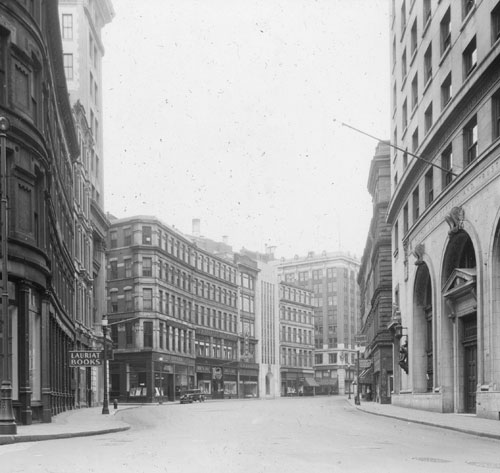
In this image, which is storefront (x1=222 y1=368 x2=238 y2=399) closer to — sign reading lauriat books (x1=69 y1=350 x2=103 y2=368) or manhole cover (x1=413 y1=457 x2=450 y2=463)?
sign reading lauriat books (x1=69 y1=350 x2=103 y2=368)

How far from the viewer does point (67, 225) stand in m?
46.2

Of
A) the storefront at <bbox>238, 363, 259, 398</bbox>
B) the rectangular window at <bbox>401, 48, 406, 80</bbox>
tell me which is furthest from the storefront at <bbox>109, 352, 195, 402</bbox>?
the rectangular window at <bbox>401, 48, 406, 80</bbox>

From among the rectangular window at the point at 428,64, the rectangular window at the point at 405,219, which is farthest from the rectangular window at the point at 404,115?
the rectangular window at the point at 428,64

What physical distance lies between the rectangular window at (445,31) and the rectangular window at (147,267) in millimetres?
52866

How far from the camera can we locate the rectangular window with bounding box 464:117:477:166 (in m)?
30.9

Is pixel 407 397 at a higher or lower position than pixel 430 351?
lower

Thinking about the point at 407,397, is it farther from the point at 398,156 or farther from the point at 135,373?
the point at 135,373

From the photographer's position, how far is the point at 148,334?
269ft

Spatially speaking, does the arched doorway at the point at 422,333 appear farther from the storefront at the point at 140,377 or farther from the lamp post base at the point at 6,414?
the storefront at the point at 140,377

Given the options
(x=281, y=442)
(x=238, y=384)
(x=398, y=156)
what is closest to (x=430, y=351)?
(x=398, y=156)

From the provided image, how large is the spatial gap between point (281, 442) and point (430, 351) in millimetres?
25249

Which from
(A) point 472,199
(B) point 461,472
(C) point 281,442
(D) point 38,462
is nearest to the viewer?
(B) point 461,472

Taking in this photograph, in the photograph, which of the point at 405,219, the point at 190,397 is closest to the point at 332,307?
the point at 190,397

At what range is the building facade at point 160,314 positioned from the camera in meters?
81.2
